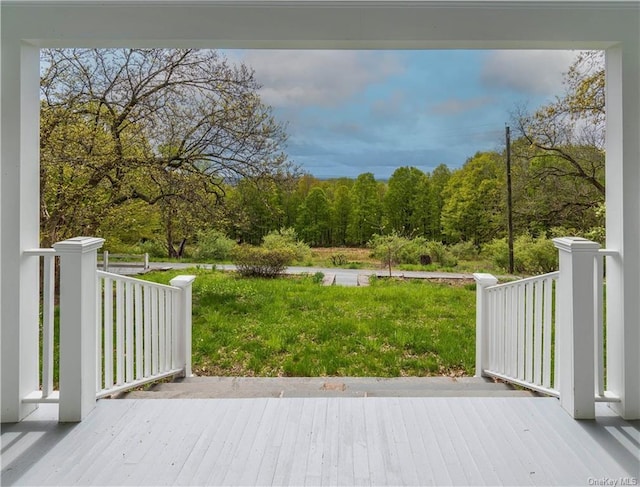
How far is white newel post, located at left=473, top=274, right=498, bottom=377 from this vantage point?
3.14 m

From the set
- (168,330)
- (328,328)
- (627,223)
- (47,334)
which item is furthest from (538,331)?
(47,334)

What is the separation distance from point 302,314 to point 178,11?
3427 mm

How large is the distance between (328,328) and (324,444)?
265 centimetres

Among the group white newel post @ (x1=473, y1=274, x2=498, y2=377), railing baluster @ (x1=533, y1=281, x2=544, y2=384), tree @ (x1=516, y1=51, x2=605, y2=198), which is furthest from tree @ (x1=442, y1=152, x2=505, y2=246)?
railing baluster @ (x1=533, y1=281, x2=544, y2=384)

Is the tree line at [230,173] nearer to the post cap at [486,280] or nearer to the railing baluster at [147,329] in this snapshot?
the post cap at [486,280]

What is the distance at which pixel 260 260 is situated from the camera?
527cm

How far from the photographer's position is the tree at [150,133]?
4543 mm

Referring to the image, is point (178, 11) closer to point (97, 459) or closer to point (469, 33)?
point (469, 33)

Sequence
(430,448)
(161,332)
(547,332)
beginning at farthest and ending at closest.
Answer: (161,332)
(547,332)
(430,448)

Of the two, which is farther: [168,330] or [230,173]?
[230,173]

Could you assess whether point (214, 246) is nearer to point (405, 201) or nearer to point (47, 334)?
point (405, 201)

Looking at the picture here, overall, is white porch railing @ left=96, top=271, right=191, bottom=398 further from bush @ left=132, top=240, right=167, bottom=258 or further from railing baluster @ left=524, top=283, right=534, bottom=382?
railing baluster @ left=524, top=283, right=534, bottom=382

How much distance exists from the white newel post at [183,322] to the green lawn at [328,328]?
690mm

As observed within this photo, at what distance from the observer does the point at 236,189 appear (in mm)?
5078
